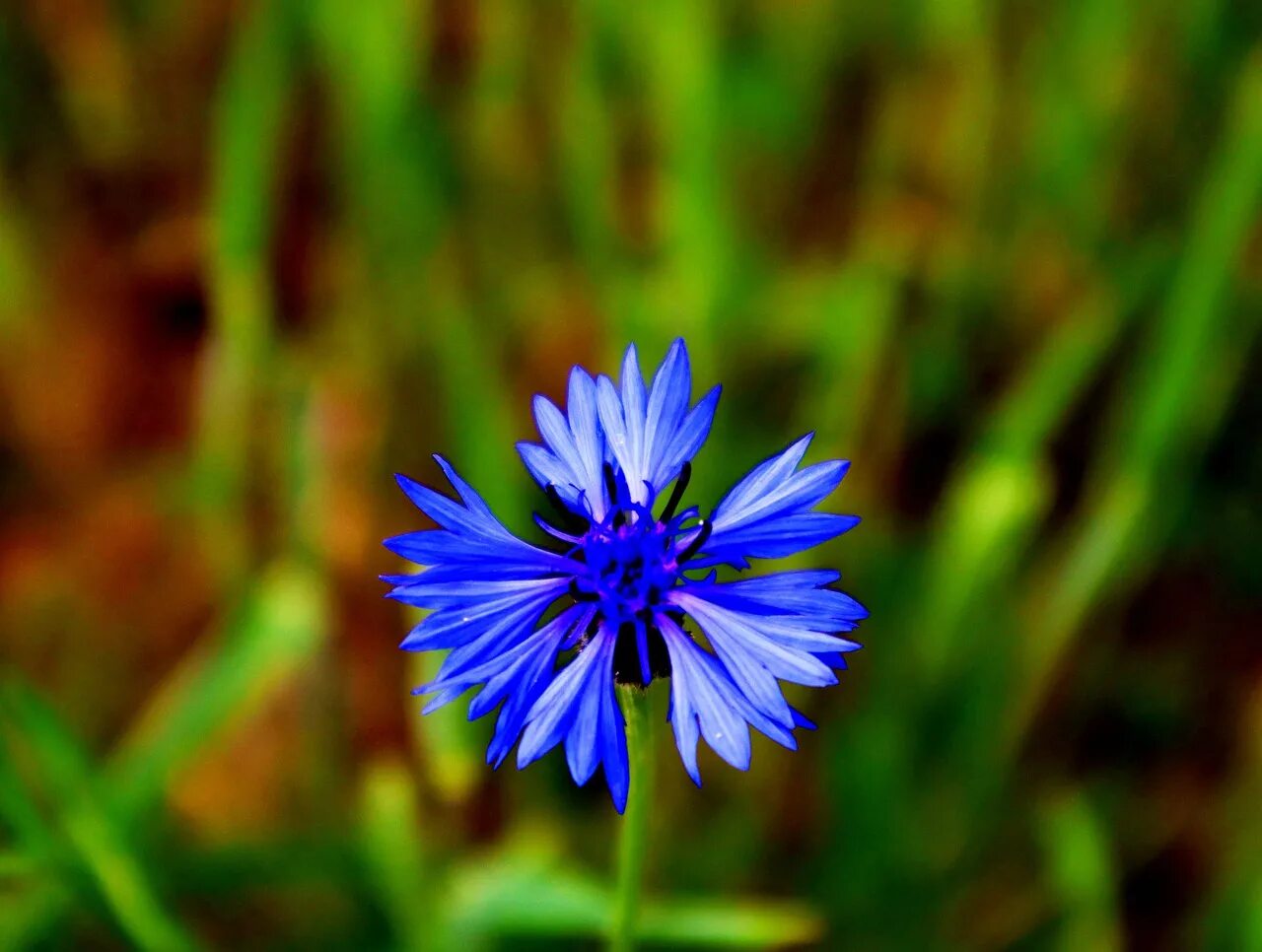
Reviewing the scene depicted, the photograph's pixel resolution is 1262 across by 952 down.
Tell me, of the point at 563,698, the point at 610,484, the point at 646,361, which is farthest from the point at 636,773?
the point at 646,361

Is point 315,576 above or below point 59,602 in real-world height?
below

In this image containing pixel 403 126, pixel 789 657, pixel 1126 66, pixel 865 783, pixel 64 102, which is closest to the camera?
pixel 789 657

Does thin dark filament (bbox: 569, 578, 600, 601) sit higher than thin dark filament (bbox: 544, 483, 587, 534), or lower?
lower

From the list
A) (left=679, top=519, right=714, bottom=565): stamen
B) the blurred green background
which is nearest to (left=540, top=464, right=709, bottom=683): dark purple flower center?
(left=679, top=519, right=714, bottom=565): stamen

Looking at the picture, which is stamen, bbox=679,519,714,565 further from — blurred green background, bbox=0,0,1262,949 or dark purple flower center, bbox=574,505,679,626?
blurred green background, bbox=0,0,1262,949

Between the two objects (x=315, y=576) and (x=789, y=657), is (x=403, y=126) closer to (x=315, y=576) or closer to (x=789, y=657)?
(x=315, y=576)

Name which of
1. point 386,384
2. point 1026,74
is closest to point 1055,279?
point 1026,74

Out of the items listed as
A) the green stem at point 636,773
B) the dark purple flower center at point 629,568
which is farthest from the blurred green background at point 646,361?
the dark purple flower center at point 629,568

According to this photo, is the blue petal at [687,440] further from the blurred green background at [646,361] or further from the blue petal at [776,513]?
the blurred green background at [646,361]
